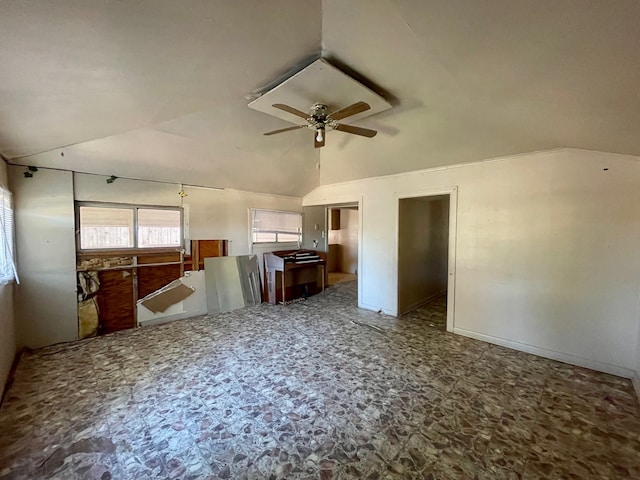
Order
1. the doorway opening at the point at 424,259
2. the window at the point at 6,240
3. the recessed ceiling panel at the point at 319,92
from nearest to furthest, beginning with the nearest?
1. the recessed ceiling panel at the point at 319,92
2. the window at the point at 6,240
3. the doorway opening at the point at 424,259

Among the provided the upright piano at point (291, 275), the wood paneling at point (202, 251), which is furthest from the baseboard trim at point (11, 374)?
the upright piano at point (291, 275)

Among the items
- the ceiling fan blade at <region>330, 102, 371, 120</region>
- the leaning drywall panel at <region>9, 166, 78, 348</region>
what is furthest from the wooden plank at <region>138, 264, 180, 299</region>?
the ceiling fan blade at <region>330, 102, 371, 120</region>

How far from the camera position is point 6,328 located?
2.59m

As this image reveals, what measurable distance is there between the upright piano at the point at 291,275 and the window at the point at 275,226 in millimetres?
361

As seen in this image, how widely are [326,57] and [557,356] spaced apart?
3.93 metres

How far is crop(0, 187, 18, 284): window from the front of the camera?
250 cm

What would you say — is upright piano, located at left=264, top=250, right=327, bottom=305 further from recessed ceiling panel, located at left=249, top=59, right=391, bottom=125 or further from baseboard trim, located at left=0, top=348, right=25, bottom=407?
baseboard trim, located at left=0, top=348, right=25, bottom=407

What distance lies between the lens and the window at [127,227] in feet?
11.7

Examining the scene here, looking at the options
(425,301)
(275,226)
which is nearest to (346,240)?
(275,226)

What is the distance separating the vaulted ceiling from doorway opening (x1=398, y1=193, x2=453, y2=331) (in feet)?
5.59

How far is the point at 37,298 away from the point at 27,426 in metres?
1.93

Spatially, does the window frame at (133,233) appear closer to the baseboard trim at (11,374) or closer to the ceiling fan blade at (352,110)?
the baseboard trim at (11,374)

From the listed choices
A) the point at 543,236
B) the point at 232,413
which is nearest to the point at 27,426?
the point at 232,413

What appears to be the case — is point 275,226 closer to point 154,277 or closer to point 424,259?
point 154,277
